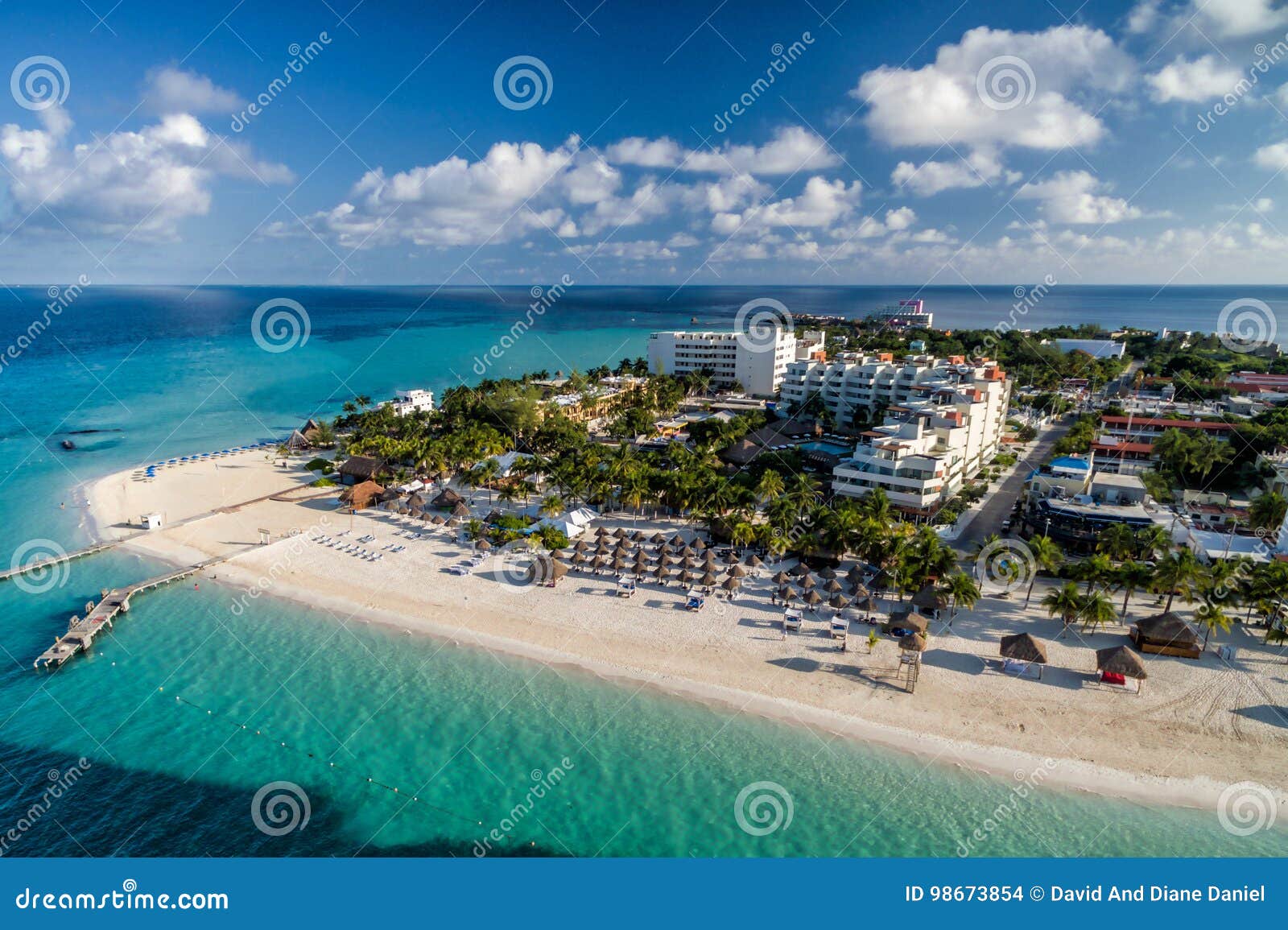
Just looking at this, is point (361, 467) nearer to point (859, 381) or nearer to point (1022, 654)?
point (1022, 654)

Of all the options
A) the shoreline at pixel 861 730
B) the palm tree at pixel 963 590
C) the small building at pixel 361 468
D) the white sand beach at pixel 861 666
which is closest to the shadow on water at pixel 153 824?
the shoreline at pixel 861 730

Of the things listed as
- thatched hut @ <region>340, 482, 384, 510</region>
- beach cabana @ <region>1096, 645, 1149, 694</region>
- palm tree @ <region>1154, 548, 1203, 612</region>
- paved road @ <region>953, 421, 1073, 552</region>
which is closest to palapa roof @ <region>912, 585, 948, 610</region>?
beach cabana @ <region>1096, 645, 1149, 694</region>

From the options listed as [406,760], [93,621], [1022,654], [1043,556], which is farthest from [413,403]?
[1022,654]

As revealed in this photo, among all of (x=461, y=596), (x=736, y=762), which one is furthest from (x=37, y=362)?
(x=736, y=762)

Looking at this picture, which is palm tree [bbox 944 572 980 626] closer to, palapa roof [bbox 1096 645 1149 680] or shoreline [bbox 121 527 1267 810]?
palapa roof [bbox 1096 645 1149 680]

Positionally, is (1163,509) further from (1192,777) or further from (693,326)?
(693,326)
